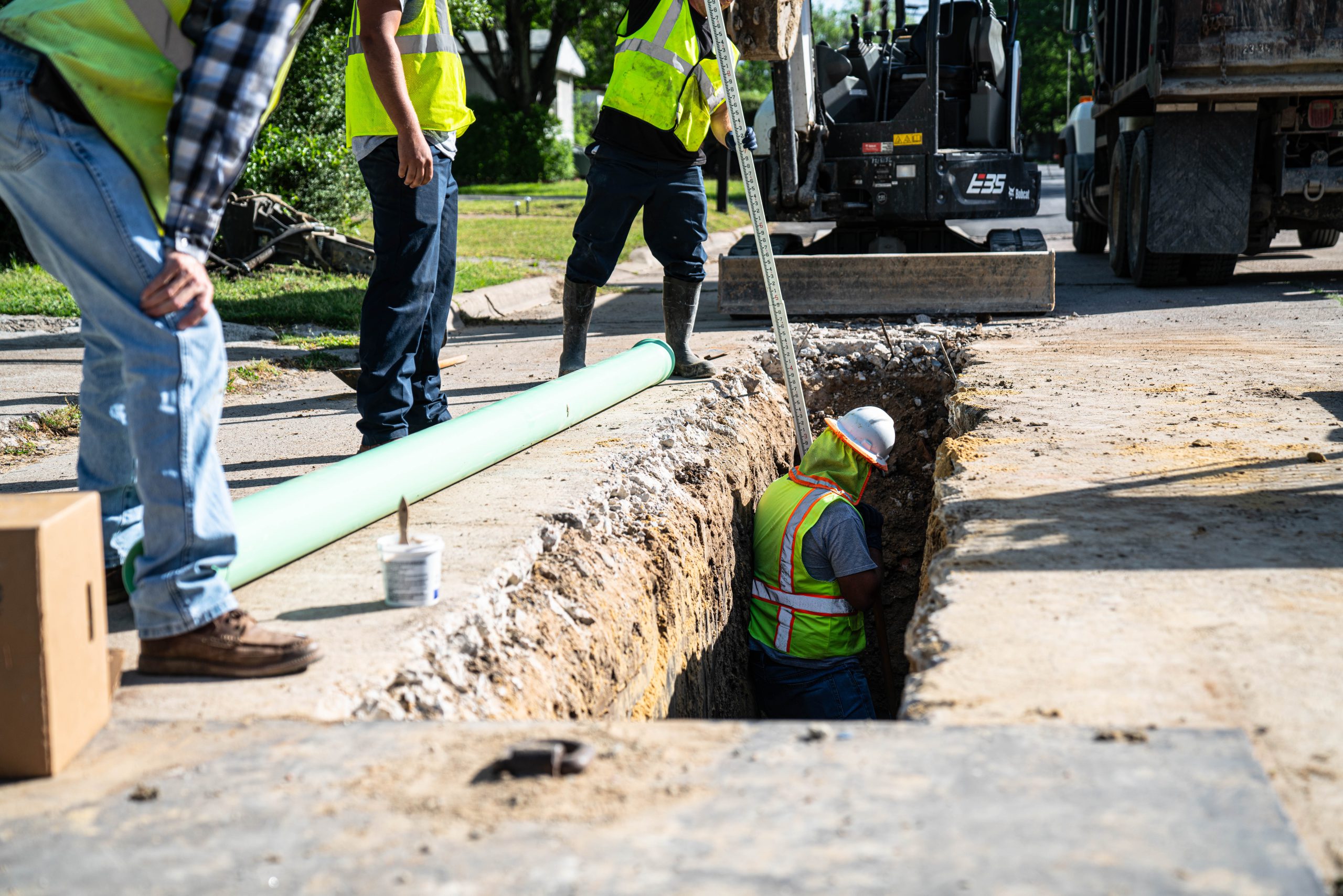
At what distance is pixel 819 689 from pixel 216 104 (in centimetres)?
367

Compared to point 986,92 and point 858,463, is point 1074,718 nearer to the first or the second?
point 858,463

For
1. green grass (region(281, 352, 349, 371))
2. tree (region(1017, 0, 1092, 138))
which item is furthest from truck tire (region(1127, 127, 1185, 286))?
tree (region(1017, 0, 1092, 138))

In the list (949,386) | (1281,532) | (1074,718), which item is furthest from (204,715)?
(949,386)

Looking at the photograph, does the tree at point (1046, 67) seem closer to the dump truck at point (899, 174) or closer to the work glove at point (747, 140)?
the dump truck at point (899, 174)

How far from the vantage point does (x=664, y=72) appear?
5.38 metres

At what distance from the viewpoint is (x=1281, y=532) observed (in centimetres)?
331

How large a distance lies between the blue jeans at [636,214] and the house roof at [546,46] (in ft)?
114

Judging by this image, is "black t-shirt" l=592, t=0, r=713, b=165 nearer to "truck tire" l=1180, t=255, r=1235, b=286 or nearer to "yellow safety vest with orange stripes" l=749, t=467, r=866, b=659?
"yellow safety vest with orange stripes" l=749, t=467, r=866, b=659

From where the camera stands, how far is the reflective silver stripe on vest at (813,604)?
5035mm

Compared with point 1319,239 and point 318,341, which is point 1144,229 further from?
point 318,341

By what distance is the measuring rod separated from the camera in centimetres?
513

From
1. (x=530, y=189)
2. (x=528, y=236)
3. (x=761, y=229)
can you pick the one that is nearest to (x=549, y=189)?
(x=530, y=189)

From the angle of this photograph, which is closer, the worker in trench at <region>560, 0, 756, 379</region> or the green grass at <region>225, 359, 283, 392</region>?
the worker in trench at <region>560, 0, 756, 379</region>

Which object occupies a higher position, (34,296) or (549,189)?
(549,189)
